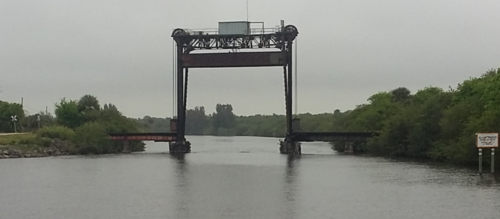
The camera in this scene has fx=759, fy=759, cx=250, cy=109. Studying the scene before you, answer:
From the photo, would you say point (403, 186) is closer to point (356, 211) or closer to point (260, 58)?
point (356, 211)

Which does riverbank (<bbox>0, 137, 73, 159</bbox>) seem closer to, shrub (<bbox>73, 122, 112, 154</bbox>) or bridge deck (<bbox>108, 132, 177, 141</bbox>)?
shrub (<bbox>73, 122, 112, 154</bbox>)

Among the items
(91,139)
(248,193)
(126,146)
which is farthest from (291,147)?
(248,193)

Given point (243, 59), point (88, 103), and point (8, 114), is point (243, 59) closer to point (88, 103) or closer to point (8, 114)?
point (88, 103)

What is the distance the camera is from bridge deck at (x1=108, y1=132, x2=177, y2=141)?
281 ft

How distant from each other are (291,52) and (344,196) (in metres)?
45.0

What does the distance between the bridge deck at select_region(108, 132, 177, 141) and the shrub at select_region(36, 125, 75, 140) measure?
5.47 metres

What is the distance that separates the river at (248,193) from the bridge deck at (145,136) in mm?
30935

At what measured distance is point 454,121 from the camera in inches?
2470

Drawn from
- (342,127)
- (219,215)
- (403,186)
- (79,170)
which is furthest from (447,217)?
(342,127)

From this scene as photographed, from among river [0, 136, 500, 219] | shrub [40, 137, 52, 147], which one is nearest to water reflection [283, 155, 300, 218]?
river [0, 136, 500, 219]

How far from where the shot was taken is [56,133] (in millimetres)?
89062

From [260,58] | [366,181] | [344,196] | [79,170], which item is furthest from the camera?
[260,58]

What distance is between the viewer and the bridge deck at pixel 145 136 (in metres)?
85.6

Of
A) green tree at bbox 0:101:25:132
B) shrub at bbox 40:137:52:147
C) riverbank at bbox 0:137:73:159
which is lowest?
riverbank at bbox 0:137:73:159
